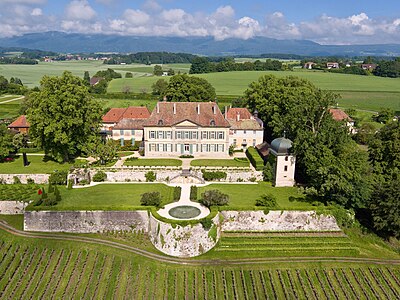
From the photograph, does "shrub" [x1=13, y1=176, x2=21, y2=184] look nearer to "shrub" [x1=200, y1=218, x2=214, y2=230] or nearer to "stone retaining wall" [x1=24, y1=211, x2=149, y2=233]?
"stone retaining wall" [x1=24, y1=211, x2=149, y2=233]

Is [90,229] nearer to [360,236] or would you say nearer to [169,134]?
[169,134]

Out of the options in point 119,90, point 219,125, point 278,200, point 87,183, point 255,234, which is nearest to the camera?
point 255,234

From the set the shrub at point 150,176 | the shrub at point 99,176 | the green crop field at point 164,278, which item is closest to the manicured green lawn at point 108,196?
the shrub at point 150,176

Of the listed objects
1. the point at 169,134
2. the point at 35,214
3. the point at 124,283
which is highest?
the point at 169,134

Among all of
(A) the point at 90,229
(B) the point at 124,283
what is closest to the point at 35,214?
(A) the point at 90,229

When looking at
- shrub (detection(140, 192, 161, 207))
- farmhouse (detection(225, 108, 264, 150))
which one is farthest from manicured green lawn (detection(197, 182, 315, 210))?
farmhouse (detection(225, 108, 264, 150))

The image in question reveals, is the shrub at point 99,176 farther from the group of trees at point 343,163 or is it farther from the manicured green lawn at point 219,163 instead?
the group of trees at point 343,163

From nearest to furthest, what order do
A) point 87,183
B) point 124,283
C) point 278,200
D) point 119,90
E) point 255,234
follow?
point 124,283 → point 255,234 → point 278,200 → point 87,183 → point 119,90
